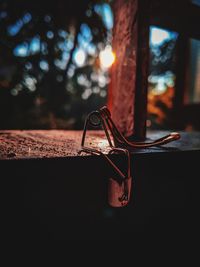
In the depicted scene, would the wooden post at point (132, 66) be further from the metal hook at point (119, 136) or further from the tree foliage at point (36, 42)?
the tree foliage at point (36, 42)

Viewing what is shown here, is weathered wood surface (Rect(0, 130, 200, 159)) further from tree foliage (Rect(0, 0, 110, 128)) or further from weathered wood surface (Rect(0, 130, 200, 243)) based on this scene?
tree foliage (Rect(0, 0, 110, 128))

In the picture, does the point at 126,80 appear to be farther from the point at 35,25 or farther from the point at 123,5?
the point at 35,25

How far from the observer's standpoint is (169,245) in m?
2.05

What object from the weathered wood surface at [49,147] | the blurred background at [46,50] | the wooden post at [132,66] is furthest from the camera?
the blurred background at [46,50]

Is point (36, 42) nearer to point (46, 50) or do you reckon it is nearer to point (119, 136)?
point (46, 50)

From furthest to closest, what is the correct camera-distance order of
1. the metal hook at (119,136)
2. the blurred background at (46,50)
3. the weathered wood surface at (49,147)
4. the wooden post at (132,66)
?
the blurred background at (46,50) < the wooden post at (132,66) < the metal hook at (119,136) < the weathered wood surface at (49,147)

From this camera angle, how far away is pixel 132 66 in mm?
1935

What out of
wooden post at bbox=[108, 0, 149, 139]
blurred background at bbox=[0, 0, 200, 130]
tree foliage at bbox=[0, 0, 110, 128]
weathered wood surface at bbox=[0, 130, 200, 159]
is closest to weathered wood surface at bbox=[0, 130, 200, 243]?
weathered wood surface at bbox=[0, 130, 200, 159]

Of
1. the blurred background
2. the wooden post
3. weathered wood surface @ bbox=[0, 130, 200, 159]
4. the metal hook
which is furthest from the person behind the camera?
the blurred background

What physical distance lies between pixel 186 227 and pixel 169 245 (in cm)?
29

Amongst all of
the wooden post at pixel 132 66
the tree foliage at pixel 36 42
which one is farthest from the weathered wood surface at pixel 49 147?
the tree foliage at pixel 36 42

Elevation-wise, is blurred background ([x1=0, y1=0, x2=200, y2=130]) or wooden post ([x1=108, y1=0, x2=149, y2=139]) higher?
blurred background ([x1=0, y1=0, x2=200, y2=130])

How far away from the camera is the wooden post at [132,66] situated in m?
1.89

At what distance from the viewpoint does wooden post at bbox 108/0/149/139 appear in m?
1.89
